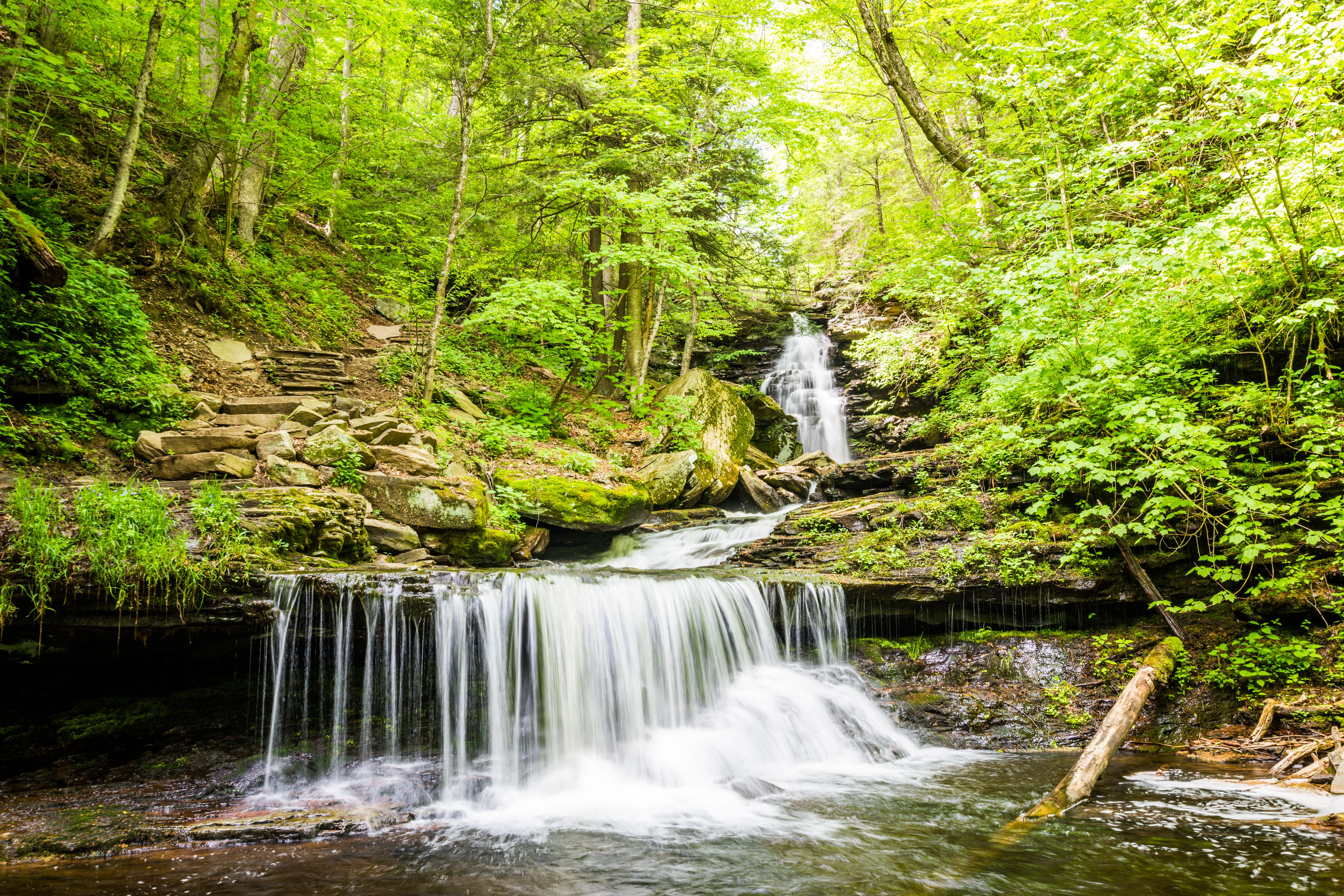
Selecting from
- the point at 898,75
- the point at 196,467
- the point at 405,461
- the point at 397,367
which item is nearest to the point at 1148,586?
the point at 405,461

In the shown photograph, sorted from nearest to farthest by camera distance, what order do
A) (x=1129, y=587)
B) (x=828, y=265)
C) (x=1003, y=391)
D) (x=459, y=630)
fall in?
(x=459, y=630)
(x=1129, y=587)
(x=1003, y=391)
(x=828, y=265)

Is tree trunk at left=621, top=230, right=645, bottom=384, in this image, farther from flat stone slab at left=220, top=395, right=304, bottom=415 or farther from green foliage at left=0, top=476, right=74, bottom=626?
green foliage at left=0, top=476, right=74, bottom=626

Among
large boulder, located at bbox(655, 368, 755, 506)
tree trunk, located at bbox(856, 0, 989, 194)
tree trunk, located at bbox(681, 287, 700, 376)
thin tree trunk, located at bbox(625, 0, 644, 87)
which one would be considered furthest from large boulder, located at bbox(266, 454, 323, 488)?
tree trunk, located at bbox(856, 0, 989, 194)

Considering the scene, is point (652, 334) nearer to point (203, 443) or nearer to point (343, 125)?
point (203, 443)

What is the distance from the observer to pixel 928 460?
1004 cm

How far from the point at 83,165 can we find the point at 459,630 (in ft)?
34.6

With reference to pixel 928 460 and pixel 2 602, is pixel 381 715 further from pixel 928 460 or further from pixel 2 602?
pixel 928 460

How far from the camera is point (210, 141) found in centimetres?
991

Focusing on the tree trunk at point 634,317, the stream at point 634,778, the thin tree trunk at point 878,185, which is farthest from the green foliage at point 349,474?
the thin tree trunk at point 878,185

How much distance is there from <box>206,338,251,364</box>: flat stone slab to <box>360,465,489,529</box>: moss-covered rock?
12.3 ft

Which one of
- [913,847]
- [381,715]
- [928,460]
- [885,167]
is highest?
[885,167]

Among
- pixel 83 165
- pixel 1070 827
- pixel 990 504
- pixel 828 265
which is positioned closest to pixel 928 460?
pixel 990 504

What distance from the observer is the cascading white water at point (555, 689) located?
520 cm

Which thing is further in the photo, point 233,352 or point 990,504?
point 233,352
